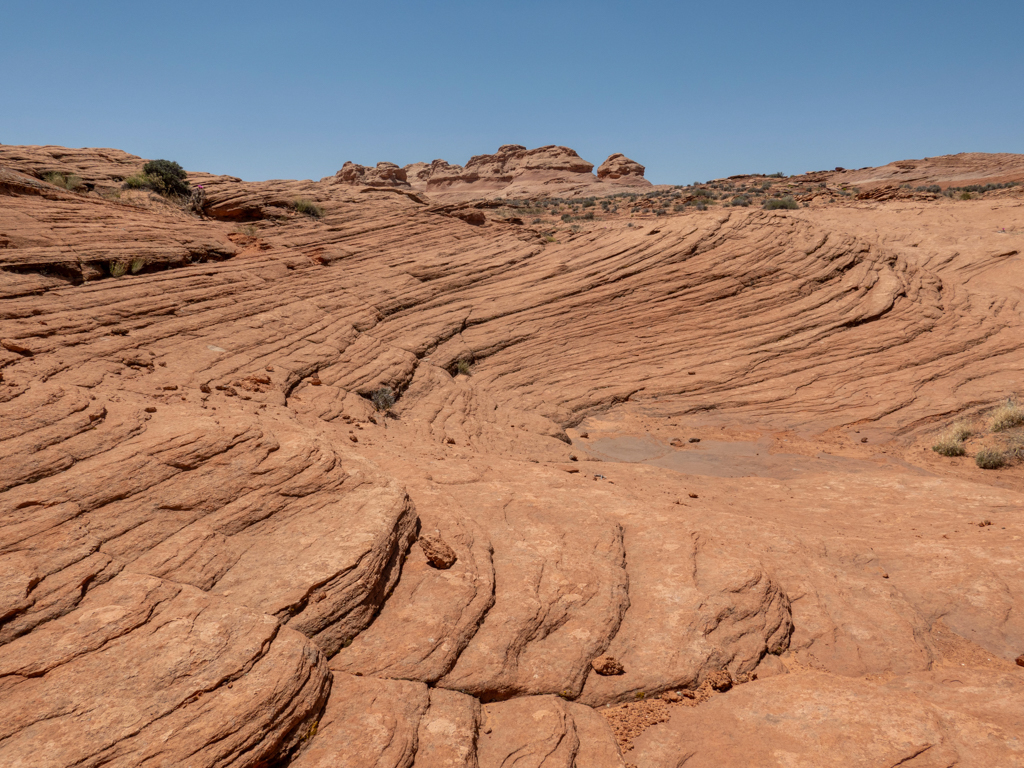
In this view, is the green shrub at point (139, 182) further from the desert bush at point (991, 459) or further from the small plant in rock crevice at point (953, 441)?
the desert bush at point (991, 459)

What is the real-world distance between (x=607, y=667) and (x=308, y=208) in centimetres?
1666

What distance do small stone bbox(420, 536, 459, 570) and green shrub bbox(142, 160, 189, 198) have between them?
15.6 meters

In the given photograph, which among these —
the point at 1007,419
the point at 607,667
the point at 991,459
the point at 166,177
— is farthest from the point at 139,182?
the point at 1007,419

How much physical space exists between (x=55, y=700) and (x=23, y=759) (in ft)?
1.13

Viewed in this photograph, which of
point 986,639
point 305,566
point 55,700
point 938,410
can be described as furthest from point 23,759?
point 938,410

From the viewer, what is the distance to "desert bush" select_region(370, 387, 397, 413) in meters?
11.7

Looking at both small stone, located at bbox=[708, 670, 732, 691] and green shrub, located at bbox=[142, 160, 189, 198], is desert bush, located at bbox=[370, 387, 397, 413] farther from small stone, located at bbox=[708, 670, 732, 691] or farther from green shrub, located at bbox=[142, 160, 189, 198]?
green shrub, located at bbox=[142, 160, 189, 198]

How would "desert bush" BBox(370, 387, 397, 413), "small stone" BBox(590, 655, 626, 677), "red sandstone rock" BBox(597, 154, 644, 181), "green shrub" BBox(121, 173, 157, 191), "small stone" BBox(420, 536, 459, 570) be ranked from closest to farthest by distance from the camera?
"small stone" BBox(590, 655, 626, 677)
"small stone" BBox(420, 536, 459, 570)
"desert bush" BBox(370, 387, 397, 413)
"green shrub" BBox(121, 173, 157, 191)
"red sandstone rock" BBox(597, 154, 644, 181)

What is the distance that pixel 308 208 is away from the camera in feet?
58.9

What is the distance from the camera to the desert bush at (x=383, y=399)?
11.7m

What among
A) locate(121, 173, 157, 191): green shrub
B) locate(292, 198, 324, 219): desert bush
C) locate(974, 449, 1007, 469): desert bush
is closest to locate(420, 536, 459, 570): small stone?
locate(974, 449, 1007, 469): desert bush

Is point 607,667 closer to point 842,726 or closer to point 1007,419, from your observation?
point 842,726

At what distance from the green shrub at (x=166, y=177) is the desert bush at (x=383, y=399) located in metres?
9.96

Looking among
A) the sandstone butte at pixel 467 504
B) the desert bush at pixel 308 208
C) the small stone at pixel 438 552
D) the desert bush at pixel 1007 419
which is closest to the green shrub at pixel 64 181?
the sandstone butte at pixel 467 504
